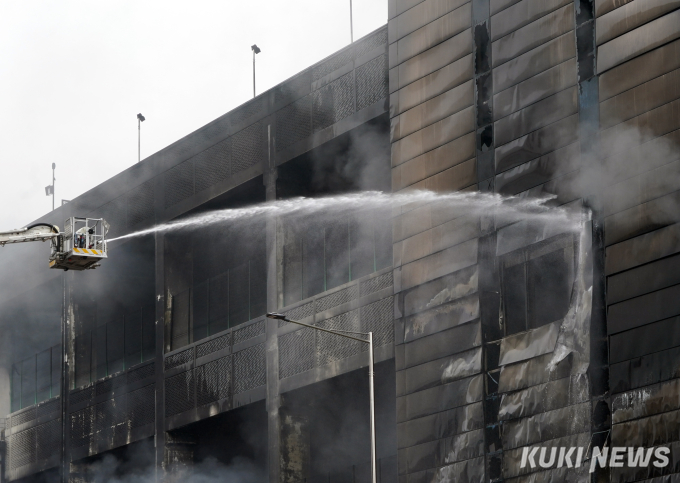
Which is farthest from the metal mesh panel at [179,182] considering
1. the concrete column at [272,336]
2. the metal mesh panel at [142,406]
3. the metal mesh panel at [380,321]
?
the metal mesh panel at [380,321]

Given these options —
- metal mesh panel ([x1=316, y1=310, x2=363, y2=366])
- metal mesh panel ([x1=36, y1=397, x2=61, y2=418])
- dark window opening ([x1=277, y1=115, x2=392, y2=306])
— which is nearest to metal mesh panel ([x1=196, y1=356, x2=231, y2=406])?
dark window opening ([x1=277, y1=115, x2=392, y2=306])

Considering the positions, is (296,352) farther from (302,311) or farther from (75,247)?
(75,247)

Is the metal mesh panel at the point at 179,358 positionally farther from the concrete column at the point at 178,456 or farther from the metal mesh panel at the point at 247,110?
the metal mesh panel at the point at 247,110

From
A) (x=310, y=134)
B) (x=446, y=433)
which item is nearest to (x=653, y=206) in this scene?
(x=446, y=433)

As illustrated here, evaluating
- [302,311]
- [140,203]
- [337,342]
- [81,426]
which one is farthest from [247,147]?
[81,426]

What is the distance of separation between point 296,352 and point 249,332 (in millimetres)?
3382

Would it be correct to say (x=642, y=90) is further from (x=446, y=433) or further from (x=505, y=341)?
(x=446, y=433)

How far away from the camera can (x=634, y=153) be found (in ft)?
102

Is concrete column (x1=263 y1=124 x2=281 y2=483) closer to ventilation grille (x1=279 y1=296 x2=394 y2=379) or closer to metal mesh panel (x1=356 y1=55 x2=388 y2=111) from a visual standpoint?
ventilation grille (x1=279 y1=296 x2=394 y2=379)

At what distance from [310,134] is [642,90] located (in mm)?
15220

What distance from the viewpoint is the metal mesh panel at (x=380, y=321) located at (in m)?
39.8

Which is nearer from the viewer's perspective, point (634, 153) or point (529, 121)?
point (634, 153)

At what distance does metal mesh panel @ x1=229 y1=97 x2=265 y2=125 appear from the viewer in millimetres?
46656

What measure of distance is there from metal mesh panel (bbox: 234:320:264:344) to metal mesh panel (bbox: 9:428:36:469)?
16925mm
